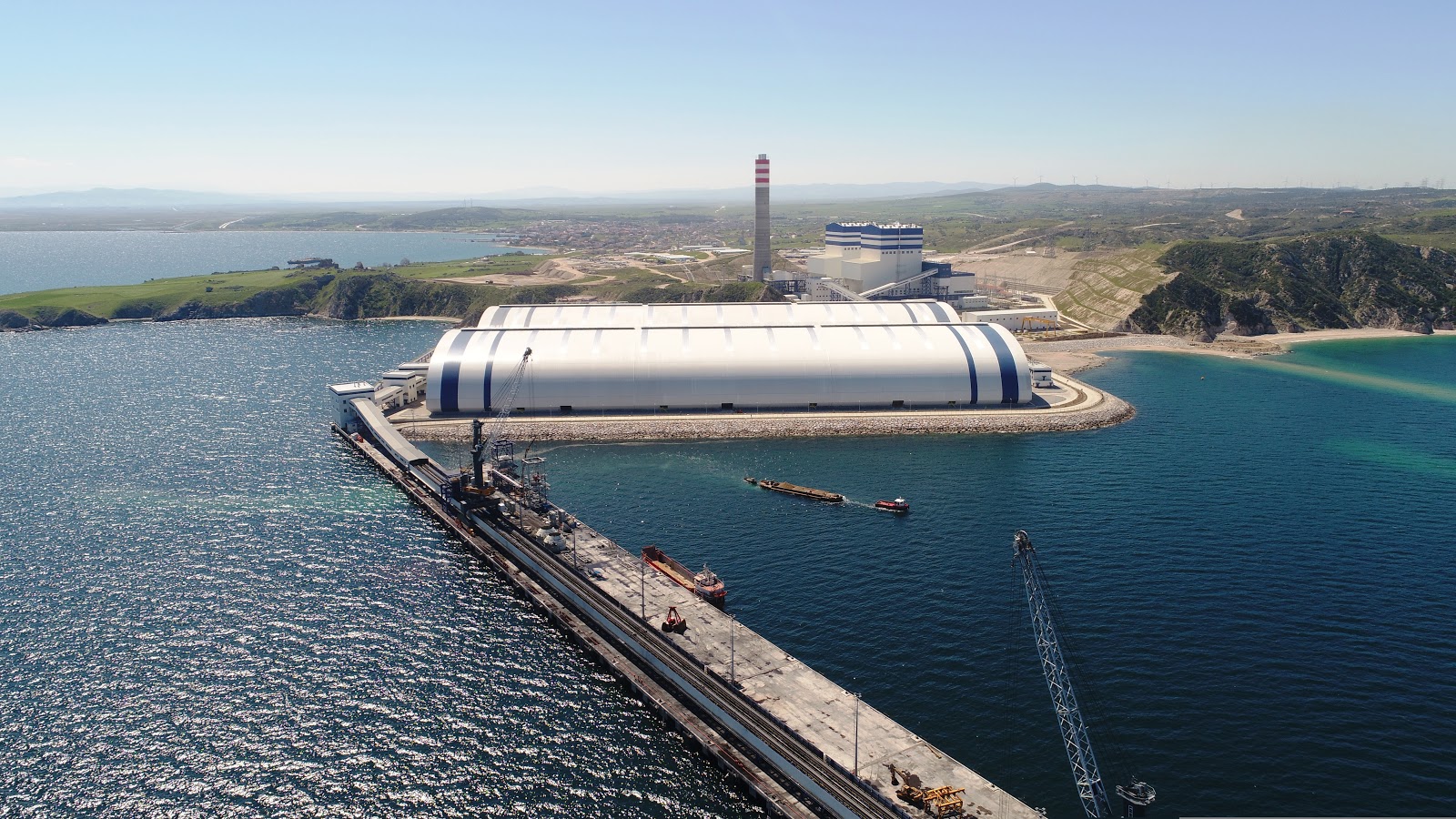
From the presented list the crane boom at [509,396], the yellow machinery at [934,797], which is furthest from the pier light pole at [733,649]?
the crane boom at [509,396]

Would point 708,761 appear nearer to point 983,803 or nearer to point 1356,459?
point 983,803

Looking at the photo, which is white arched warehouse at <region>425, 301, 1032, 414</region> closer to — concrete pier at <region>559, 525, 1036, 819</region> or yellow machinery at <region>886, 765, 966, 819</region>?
concrete pier at <region>559, 525, 1036, 819</region>

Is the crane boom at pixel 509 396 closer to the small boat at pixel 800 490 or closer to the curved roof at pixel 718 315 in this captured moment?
the curved roof at pixel 718 315

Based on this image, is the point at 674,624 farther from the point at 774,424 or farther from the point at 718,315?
the point at 718,315

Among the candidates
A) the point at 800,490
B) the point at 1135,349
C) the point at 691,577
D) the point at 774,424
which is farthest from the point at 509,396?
the point at 1135,349

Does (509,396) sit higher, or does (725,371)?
(725,371)

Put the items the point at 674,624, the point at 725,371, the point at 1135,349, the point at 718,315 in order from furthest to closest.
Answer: the point at 1135,349 < the point at 718,315 < the point at 725,371 < the point at 674,624
